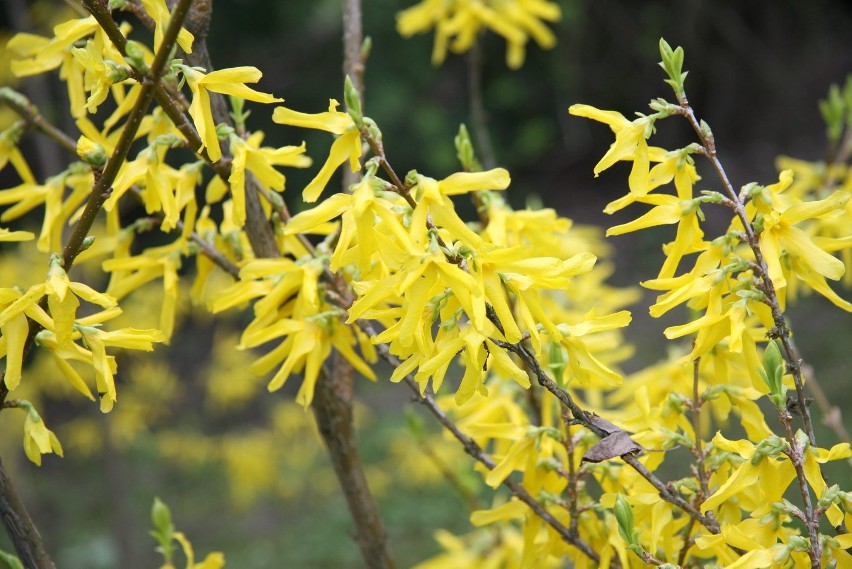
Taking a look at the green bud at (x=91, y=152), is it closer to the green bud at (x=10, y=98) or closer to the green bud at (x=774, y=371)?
the green bud at (x=10, y=98)

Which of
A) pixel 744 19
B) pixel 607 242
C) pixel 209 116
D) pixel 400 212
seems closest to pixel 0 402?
pixel 209 116

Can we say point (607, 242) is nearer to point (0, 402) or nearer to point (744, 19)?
point (744, 19)

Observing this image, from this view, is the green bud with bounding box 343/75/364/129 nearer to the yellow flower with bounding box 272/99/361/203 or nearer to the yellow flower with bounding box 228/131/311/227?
the yellow flower with bounding box 272/99/361/203

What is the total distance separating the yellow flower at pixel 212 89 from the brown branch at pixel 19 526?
1.64 feet

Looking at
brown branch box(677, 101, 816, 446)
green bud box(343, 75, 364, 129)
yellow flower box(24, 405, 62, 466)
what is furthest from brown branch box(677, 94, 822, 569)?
yellow flower box(24, 405, 62, 466)

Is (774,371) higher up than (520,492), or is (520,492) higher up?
(774,371)

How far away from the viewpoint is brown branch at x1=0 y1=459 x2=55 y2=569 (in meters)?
1.10

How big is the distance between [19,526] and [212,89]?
0.62 metres

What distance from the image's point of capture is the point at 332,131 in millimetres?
1040

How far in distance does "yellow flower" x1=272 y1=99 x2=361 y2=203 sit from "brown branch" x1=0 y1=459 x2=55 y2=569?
0.54 meters

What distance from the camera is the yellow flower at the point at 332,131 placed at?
1.03 metres

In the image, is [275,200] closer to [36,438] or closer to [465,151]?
[465,151]

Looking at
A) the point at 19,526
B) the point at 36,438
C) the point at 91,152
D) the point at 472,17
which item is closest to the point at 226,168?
the point at 91,152

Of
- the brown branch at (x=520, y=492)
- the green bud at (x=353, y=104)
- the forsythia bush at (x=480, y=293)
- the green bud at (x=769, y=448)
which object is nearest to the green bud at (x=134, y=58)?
the forsythia bush at (x=480, y=293)
